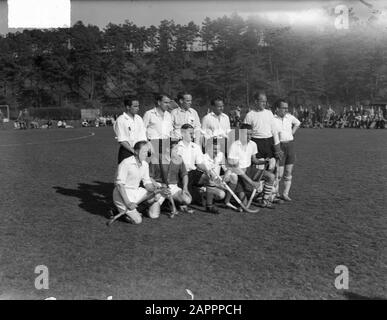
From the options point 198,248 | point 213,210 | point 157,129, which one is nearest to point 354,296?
point 198,248

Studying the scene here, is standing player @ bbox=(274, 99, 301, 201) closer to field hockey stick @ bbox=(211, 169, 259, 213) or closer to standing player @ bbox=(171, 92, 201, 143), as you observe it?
field hockey stick @ bbox=(211, 169, 259, 213)

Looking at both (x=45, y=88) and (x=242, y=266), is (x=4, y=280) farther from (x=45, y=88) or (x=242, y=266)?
(x=45, y=88)

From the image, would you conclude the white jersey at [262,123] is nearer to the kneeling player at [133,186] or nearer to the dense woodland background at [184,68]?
the kneeling player at [133,186]

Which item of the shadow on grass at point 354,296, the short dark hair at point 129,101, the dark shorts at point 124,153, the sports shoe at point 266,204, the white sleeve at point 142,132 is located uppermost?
the short dark hair at point 129,101

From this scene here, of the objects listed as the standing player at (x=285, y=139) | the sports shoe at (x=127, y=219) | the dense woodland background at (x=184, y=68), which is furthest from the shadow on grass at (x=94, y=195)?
the dense woodland background at (x=184, y=68)

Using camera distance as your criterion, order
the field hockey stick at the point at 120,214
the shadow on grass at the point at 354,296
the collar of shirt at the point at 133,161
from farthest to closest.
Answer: the collar of shirt at the point at 133,161
the field hockey stick at the point at 120,214
the shadow on grass at the point at 354,296

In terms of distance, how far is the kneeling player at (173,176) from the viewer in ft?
24.9

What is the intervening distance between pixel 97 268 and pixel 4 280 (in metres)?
1.02

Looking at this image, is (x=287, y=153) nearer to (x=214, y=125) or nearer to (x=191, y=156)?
(x=214, y=125)

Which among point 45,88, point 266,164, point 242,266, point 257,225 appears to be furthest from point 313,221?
point 45,88

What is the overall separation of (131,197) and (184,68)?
1566 inches

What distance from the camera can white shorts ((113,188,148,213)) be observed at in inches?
276

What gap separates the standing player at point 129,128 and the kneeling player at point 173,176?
0.71 m

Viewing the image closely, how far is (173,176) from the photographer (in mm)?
7855
